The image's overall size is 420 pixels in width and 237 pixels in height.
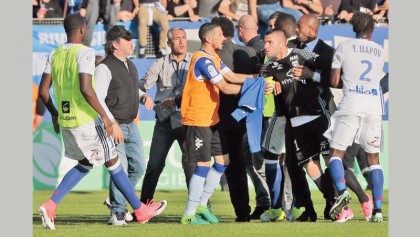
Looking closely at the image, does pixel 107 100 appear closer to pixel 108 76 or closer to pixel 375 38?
pixel 108 76

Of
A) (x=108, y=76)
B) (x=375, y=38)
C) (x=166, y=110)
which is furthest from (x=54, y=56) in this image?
(x=375, y=38)

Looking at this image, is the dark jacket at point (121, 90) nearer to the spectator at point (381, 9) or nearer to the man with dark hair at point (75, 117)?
the man with dark hair at point (75, 117)

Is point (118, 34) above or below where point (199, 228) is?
above

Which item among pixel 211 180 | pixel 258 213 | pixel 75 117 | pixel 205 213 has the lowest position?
pixel 258 213

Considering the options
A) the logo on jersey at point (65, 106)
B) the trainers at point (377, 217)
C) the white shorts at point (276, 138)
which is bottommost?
the trainers at point (377, 217)

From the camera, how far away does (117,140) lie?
14648 mm

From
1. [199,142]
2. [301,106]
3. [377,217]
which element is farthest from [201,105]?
[377,217]

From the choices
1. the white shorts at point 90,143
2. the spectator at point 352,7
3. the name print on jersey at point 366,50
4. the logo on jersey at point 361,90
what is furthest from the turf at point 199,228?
the spectator at point 352,7

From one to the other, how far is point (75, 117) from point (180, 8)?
1100 centimetres

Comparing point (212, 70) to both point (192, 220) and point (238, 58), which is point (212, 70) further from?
point (192, 220)

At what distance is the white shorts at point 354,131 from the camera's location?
14914 millimetres

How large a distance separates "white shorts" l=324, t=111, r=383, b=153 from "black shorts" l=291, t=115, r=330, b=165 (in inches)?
10.6

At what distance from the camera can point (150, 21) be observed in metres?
24.6

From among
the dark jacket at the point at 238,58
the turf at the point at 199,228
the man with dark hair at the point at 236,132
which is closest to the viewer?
the turf at the point at 199,228
